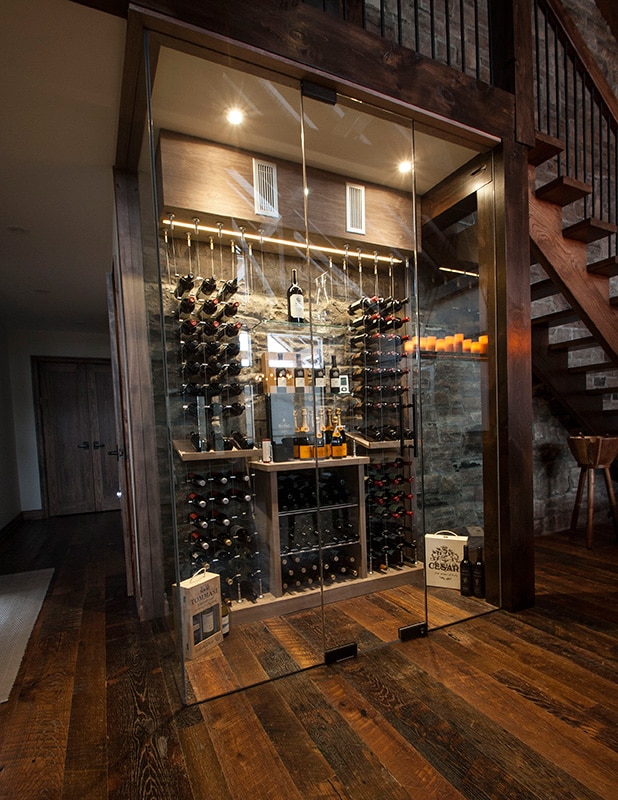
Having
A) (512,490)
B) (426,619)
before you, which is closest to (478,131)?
(512,490)

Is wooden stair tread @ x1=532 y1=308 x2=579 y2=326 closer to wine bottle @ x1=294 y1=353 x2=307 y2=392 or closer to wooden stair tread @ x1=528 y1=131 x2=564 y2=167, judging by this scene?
wooden stair tread @ x1=528 y1=131 x2=564 y2=167

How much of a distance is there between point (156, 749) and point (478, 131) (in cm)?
308

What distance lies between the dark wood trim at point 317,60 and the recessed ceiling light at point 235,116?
334mm

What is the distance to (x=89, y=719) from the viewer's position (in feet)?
5.26

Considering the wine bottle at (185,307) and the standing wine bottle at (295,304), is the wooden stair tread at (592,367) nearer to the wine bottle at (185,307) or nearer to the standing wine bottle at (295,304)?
the standing wine bottle at (295,304)

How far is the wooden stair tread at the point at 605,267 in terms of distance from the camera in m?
2.54

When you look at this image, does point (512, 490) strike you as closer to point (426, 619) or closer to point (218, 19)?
point (426, 619)

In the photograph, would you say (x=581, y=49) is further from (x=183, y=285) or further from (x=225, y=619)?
(x=225, y=619)

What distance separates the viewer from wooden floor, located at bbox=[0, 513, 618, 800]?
50.0 inches

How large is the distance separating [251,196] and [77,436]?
4.78 meters

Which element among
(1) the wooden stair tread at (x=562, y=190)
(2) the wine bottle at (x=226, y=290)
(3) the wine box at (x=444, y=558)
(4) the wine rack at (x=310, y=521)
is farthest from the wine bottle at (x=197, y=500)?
(1) the wooden stair tread at (x=562, y=190)

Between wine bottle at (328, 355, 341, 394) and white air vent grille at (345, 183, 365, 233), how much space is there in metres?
0.86

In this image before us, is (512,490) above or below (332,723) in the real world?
above

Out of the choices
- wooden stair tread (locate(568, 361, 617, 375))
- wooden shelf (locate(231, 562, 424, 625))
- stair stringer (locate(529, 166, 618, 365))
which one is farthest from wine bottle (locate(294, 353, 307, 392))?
wooden stair tread (locate(568, 361, 617, 375))
